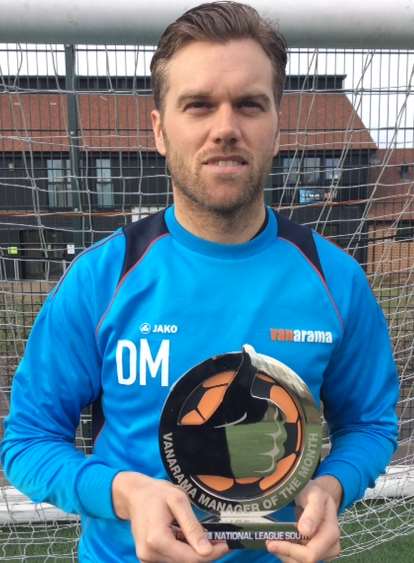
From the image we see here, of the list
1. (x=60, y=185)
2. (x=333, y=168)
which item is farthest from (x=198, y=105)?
(x=60, y=185)

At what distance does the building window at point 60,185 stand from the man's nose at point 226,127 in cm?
134

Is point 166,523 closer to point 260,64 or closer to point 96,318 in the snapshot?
point 96,318

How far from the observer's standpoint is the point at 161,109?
33.4 inches

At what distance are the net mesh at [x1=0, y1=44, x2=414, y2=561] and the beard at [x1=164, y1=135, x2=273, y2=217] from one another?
2.74ft

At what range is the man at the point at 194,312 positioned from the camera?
78cm

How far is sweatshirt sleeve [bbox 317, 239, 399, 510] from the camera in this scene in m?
0.88

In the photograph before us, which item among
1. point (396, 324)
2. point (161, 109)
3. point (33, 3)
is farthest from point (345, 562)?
point (33, 3)

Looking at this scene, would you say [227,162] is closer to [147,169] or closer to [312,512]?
[312,512]

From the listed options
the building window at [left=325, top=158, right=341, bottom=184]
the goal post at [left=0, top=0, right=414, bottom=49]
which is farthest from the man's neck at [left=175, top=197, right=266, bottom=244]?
the building window at [left=325, top=158, right=341, bottom=184]

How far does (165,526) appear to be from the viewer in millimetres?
623

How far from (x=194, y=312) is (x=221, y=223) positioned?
0.16 meters

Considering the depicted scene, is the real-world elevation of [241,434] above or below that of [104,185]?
below

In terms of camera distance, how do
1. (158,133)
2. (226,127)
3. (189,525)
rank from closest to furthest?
(189,525) < (226,127) < (158,133)

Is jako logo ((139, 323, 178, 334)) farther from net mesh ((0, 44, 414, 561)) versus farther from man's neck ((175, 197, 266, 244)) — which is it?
net mesh ((0, 44, 414, 561))
